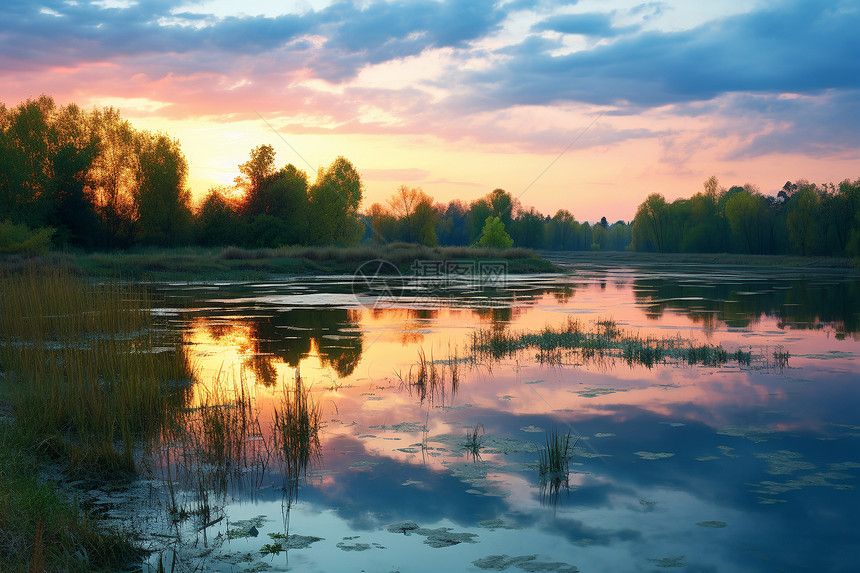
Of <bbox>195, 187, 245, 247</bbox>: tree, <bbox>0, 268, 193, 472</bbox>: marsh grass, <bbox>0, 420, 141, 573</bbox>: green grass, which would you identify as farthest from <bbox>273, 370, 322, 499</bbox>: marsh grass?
<bbox>195, 187, 245, 247</bbox>: tree

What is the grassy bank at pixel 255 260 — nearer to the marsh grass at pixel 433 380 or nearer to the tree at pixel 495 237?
the marsh grass at pixel 433 380

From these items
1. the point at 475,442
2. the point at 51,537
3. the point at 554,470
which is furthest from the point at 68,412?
the point at 554,470

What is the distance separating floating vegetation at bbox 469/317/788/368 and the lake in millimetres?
124

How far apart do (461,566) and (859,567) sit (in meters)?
3.40

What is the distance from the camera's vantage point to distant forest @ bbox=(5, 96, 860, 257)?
49.9 meters

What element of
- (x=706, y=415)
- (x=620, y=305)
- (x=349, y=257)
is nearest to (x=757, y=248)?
(x=349, y=257)

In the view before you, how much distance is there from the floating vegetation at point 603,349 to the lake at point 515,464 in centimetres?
12

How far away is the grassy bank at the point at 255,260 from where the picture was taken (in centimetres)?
4000

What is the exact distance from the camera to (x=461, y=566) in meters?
5.52

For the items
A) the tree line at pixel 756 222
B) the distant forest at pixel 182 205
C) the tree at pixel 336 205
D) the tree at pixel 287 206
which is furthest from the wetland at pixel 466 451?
the tree line at pixel 756 222

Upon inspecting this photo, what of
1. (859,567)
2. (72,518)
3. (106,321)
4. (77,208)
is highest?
(77,208)

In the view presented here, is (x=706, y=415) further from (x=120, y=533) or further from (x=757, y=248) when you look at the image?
(x=757, y=248)

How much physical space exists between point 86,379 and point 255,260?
41410 millimetres

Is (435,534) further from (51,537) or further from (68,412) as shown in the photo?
(68,412)
